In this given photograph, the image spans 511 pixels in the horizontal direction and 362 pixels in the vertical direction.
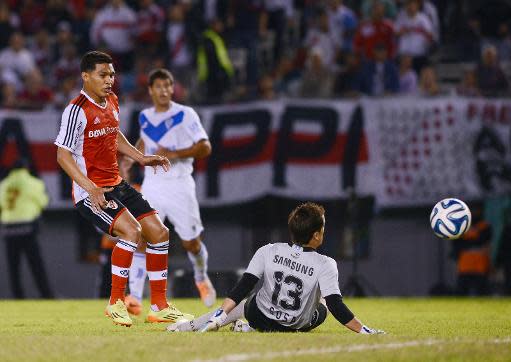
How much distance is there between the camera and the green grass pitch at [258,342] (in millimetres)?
7223

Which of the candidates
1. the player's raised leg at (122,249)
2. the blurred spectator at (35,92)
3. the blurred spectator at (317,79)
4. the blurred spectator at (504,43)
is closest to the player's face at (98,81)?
the player's raised leg at (122,249)

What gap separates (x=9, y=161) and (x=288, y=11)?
556 centimetres

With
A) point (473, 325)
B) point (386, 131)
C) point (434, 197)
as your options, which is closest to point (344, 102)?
point (386, 131)

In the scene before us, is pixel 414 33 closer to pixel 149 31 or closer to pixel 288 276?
pixel 149 31

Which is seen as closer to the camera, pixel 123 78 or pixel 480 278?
pixel 480 278

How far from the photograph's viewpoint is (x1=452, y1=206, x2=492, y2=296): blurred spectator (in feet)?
57.7

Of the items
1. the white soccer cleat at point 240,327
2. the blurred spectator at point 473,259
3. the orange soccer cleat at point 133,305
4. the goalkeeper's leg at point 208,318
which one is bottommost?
the blurred spectator at point 473,259

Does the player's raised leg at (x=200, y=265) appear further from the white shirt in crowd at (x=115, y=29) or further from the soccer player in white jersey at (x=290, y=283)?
the white shirt in crowd at (x=115, y=29)

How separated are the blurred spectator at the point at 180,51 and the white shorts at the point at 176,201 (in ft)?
23.1

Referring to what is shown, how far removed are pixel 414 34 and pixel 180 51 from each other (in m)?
3.83

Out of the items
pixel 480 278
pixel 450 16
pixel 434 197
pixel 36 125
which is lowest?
pixel 480 278

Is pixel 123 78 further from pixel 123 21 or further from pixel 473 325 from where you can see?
pixel 473 325

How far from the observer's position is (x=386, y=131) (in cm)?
1714

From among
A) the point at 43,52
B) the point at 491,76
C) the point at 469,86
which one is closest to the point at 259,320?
the point at 469,86
